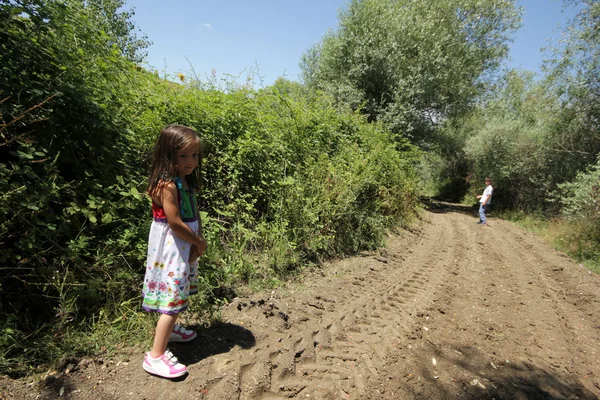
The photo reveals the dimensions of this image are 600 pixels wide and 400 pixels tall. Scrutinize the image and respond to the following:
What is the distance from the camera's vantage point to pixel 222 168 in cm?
452

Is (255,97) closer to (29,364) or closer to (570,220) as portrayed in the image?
(29,364)

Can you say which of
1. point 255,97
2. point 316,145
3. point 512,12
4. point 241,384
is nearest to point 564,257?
point 316,145

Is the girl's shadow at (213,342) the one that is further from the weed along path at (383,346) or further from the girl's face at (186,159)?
the girl's face at (186,159)

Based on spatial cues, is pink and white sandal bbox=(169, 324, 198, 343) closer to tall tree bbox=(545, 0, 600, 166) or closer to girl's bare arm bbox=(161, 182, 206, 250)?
girl's bare arm bbox=(161, 182, 206, 250)

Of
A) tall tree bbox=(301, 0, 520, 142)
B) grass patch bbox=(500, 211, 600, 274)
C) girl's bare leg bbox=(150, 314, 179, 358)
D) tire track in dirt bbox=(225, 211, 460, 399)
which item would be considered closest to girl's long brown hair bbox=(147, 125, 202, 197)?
girl's bare leg bbox=(150, 314, 179, 358)

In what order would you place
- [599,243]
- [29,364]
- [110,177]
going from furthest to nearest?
1. [599,243]
2. [110,177]
3. [29,364]

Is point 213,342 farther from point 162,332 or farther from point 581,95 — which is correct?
point 581,95

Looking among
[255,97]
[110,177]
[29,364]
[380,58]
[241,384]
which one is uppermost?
[380,58]

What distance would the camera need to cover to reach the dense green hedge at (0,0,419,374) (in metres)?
2.22

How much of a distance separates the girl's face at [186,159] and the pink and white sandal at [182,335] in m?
1.31

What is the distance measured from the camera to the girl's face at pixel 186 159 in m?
2.12

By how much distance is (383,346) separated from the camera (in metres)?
3.11

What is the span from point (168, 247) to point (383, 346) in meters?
2.32

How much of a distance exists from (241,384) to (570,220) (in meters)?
11.3
